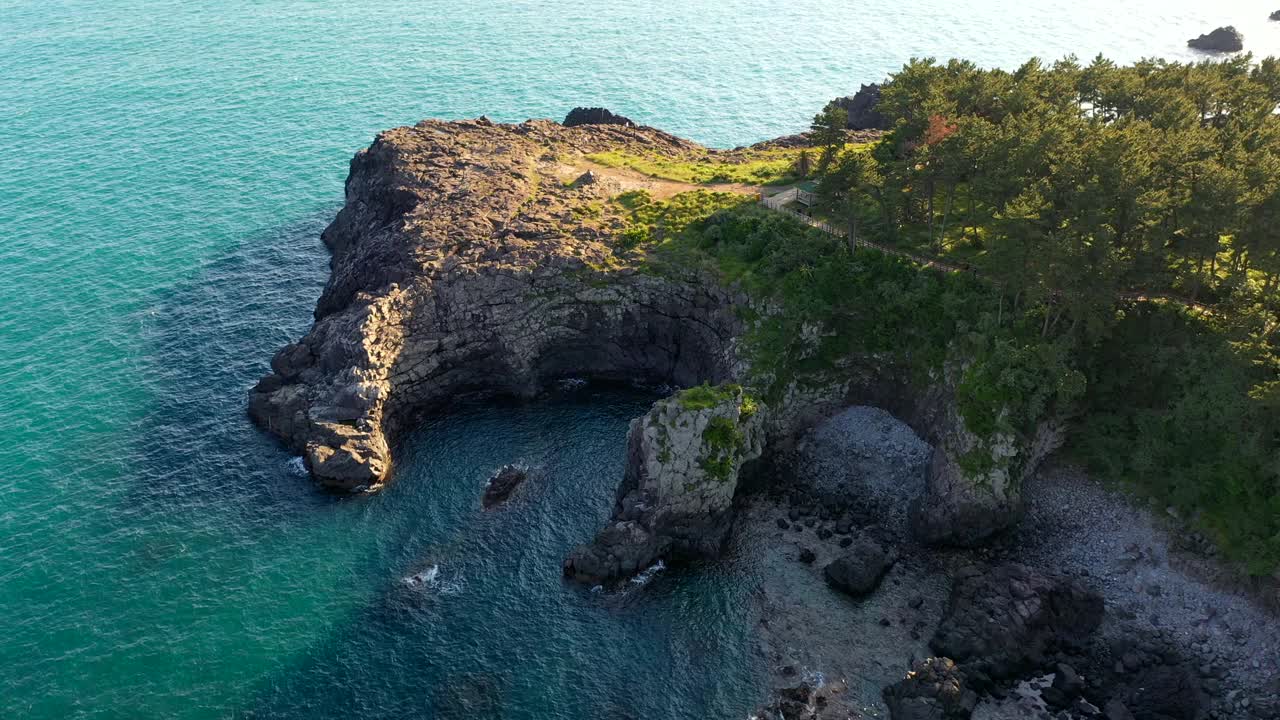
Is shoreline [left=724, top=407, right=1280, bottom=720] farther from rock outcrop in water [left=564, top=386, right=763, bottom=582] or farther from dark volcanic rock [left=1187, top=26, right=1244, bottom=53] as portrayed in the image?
dark volcanic rock [left=1187, top=26, right=1244, bottom=53]

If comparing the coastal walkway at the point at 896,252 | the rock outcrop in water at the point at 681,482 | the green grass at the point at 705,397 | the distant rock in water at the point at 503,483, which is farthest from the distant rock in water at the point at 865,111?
the distant rock in water at the point at 503,483

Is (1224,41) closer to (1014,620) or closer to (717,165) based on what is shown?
(717,165)

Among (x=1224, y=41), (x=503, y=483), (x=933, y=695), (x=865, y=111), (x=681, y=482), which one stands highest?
(x=1224, y=41)

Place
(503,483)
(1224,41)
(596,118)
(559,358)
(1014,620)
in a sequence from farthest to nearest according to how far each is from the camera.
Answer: (1224,41) < (596,118) < (559,358) < (503,483) < (1014,620)

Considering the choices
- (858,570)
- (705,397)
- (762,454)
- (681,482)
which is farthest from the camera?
(762,454)

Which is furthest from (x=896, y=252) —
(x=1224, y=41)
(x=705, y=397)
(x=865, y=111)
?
(x=1224, y=41)

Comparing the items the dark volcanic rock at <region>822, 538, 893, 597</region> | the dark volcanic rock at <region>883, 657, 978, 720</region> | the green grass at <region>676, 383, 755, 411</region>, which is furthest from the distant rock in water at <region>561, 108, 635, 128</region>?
the dark volcanic rock at <region>883, 657, 978, 720</region>
